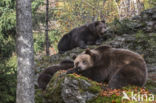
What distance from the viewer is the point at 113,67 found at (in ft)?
21.7

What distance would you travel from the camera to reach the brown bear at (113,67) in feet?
20.0

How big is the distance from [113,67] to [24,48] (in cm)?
258

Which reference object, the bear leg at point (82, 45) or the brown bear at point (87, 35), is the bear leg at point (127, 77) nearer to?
the brown bear at point (87, 35)

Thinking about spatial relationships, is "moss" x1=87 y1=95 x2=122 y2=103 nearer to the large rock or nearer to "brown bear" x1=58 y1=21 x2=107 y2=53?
the large rock

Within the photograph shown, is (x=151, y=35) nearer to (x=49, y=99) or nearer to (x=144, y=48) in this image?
(x=144, y=48)

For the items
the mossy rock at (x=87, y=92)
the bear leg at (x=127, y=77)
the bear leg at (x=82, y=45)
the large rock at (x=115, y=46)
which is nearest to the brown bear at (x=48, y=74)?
the large rock at (x=115, y=46)

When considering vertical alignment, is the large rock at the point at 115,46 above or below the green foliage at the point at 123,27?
below

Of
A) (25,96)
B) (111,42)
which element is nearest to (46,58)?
(111,42)

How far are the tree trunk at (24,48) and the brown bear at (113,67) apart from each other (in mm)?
1390

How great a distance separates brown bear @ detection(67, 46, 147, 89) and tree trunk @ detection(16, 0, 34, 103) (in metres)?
1.39

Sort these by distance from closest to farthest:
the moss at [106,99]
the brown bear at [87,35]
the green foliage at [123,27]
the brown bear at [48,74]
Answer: the moss at [106,99] → the brown bear at [48,74] → the brown bear at [87,35] → the green foliage at [123,27]

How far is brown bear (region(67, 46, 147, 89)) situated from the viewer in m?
6.09

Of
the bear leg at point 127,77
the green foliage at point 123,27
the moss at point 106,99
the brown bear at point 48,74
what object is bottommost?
the brown bear at point 48,74

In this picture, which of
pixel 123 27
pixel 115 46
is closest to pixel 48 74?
pixel 115 46
